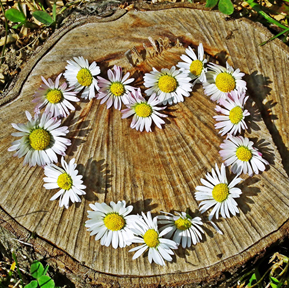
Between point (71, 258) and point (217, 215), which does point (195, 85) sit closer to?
point (217, 215)

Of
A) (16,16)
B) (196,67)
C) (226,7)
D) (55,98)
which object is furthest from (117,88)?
(16,16)

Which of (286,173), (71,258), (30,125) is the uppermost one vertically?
(286,173)

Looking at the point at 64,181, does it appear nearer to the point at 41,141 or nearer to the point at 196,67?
the point at 41,141

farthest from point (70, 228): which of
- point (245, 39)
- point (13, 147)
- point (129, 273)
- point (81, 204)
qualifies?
point (245, 39)

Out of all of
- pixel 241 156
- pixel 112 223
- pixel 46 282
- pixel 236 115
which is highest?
pixel 236 115

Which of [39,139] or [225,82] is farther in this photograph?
[225,82]

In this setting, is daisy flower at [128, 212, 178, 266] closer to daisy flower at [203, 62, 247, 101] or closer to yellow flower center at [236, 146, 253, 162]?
yellow flower center at [236, 146, 253, 162]
